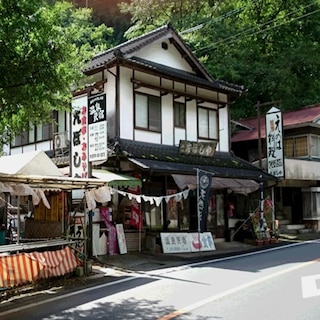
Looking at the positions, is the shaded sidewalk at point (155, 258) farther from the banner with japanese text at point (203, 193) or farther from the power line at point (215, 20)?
the power line at point (215, 20)

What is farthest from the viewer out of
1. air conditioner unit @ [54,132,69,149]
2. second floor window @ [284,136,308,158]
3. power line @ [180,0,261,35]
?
power line @ [180,0,261,35]

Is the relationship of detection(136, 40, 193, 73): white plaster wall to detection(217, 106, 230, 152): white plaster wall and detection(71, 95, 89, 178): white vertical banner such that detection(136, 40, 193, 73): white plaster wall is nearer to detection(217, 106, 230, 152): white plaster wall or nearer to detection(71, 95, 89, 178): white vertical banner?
detection(217, 106, 230, 152): white plaster wall

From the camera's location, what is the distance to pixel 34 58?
30.5 feet

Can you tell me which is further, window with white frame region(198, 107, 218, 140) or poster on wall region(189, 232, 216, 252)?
window with white frame region(198, 107, 218, 140)

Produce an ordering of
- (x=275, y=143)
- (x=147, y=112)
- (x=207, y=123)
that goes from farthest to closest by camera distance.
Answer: (x=275, y=143) < (x=207, y=123) < (x=147, y=112)

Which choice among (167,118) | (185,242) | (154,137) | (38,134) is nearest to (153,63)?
(167,118)

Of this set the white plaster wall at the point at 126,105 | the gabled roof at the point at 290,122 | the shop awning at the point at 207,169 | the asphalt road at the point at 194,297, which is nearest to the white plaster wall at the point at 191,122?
the shop awning at the point at 207,169

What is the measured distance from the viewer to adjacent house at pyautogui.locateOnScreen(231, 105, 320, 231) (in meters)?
25.1

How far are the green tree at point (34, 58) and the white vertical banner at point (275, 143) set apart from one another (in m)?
14.3

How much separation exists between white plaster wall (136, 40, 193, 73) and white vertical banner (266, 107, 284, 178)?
17.4ft

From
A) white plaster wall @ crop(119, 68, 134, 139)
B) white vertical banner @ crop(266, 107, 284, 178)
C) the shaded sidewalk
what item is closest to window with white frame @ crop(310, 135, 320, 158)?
white vertical banner @ crop(266, 107, 284, 178)

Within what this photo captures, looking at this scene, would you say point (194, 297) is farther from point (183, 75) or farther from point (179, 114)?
point (183, 75)

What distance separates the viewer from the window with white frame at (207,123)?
809 inches

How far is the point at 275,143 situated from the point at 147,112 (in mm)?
7910
